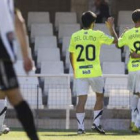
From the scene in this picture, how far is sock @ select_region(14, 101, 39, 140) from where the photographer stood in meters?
8.78

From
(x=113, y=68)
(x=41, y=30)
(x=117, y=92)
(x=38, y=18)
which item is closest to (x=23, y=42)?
(x=117, y=92)

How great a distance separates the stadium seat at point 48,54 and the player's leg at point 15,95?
1134cm

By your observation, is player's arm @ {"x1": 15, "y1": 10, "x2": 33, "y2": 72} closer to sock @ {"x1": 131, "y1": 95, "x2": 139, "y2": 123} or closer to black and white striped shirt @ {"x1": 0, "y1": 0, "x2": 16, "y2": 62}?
black and white striped shirt @ {"x1": 0, "y1": 0, "x2": 16, "y2": 62}

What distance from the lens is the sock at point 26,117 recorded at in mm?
8781

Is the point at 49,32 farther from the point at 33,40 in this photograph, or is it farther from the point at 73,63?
the point at 73,63

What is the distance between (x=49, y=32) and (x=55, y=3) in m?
2.47

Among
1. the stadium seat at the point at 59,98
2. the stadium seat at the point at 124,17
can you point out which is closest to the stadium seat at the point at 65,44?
the stadium seat at the point at 124,17

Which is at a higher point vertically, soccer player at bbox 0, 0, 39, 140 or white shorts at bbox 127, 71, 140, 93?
soccer player at bbox 0, 0, 39, 140

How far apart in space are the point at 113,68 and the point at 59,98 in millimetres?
2409

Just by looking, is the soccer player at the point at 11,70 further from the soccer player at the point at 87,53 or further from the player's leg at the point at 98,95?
the player's leg at the point at 98,95

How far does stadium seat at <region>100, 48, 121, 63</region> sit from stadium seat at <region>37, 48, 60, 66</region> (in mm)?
1040

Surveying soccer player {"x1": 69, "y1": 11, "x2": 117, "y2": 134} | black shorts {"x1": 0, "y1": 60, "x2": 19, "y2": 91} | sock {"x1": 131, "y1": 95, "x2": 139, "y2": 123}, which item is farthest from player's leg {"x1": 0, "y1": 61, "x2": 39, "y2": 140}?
sock {"x1": 131, "y1": 95, "x2": 139, "y2": 123}

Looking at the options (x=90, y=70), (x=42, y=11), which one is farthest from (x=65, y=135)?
(x=42, y=11)

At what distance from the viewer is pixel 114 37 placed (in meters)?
14.6
